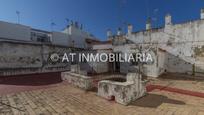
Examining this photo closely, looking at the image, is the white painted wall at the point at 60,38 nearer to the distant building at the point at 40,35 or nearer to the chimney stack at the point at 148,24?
the distant building at the point at 40,35

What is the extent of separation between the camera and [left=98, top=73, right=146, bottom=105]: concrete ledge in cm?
482

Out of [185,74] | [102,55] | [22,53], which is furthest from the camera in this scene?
[102,55]

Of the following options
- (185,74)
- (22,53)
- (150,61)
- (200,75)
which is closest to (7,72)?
(22,53)

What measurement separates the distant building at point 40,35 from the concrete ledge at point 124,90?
1439 cm

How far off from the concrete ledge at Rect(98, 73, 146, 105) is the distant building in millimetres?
14390

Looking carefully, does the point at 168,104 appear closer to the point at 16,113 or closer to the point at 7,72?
the point at 16,113

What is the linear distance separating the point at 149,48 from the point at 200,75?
4.76m

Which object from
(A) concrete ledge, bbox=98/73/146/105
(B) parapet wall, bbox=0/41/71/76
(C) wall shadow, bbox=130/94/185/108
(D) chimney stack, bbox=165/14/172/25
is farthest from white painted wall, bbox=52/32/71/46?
(C) wall shadow, bbox=130/94/185/108

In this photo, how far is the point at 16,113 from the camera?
4039 millimetres

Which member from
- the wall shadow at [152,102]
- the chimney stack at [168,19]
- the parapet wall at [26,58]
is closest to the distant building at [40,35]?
the parapet wall at [26,58]

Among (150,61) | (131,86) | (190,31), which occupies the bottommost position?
(131,86)

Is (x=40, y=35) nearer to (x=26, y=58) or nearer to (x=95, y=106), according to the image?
(x=26, y=58)

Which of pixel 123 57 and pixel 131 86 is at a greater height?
pixel 123 57

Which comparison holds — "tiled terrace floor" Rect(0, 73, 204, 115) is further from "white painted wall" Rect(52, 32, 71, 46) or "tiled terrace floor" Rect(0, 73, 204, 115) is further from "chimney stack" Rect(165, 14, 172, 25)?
"white painted wall" Rect(52, 32, 71, 46)
